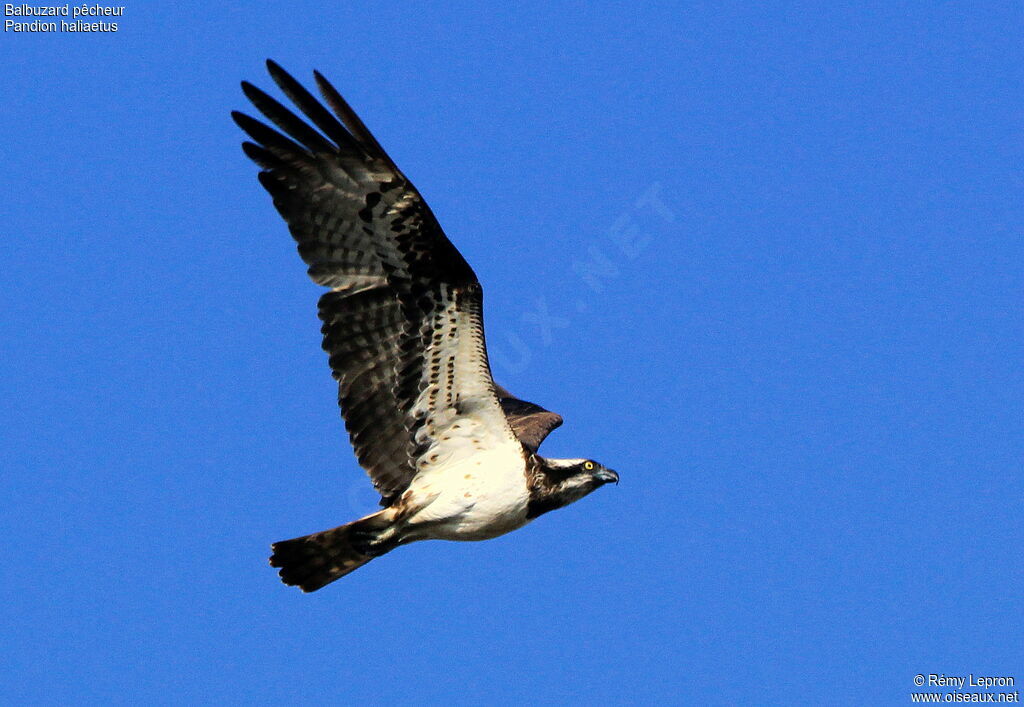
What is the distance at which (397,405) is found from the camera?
11.9 m

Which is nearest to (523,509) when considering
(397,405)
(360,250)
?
(397,405)

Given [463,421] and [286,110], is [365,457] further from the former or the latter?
[286,110]

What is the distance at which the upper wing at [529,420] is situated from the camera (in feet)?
44.2

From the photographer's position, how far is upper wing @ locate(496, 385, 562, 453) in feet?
44.2

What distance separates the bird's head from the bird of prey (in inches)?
0.4

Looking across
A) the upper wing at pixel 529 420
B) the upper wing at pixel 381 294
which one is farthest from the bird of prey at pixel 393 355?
the upper wing at pixel 529 420

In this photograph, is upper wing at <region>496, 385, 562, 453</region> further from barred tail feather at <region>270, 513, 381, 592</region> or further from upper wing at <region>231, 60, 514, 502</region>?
barred tail feather at <region>270, 513, 381, 592</region>

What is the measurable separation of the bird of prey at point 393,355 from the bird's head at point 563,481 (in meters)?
0.01

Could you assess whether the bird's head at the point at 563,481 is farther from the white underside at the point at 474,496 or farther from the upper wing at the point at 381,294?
the upper wing at the point at 381,294

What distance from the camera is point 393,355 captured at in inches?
459

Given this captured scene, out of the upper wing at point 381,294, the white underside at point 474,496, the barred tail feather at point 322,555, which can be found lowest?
the barred tail feather at point 322,555

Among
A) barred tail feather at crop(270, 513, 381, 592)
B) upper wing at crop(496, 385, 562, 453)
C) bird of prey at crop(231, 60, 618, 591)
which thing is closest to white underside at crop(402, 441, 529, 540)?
bird of prey at crop(231, 60, 618, 591)

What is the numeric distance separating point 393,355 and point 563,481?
5.53ft

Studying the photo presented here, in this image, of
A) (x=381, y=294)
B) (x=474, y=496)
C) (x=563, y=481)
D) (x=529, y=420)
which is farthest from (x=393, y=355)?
(x=529, y=420)
